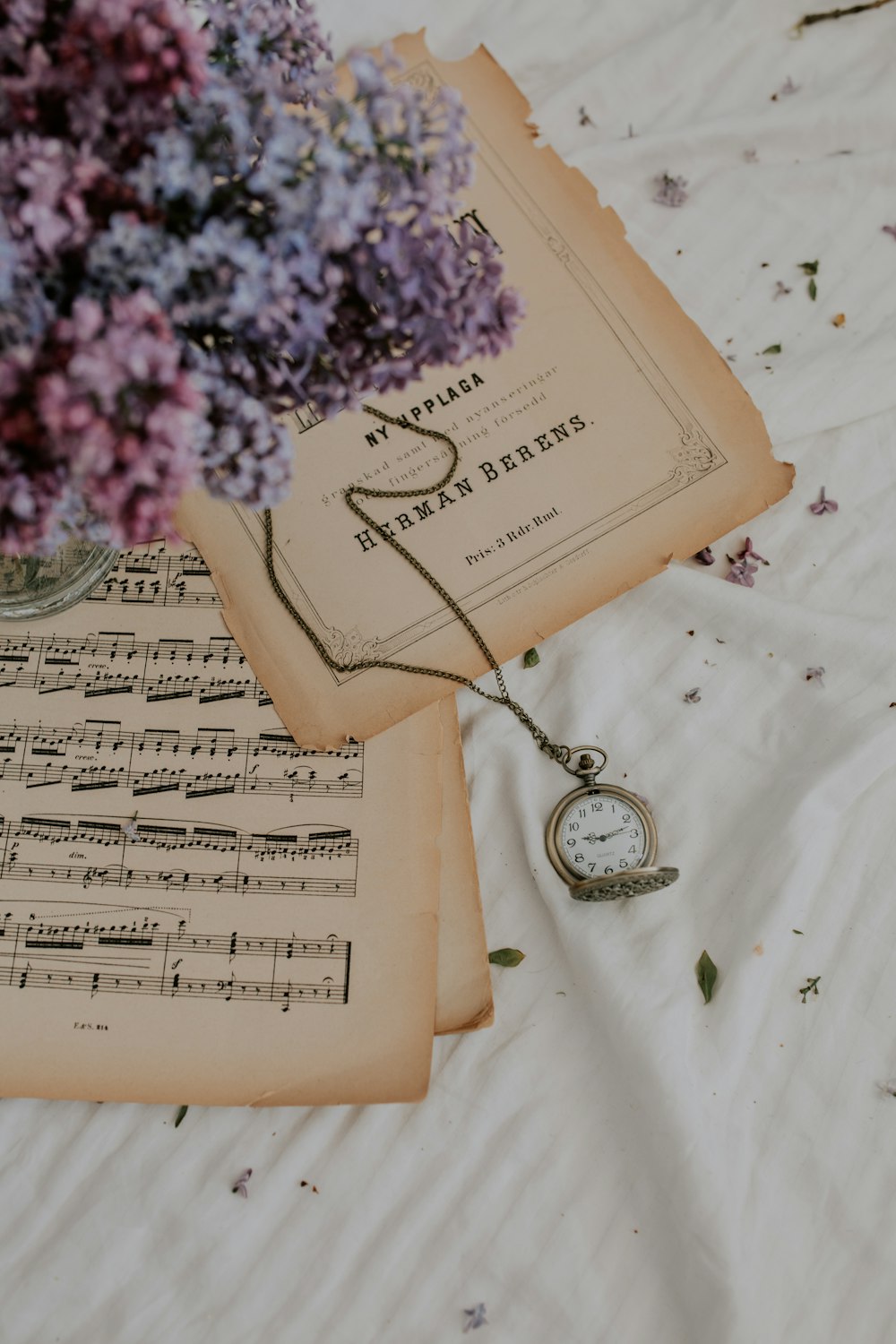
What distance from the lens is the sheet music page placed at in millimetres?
1082

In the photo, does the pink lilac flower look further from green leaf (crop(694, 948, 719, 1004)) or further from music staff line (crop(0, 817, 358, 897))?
green leaf (crop(694, 948, 719, 1004))

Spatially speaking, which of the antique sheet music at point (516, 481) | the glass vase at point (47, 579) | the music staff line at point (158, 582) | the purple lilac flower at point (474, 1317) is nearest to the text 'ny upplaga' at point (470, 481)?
the antique sheet music at point (516, 481)

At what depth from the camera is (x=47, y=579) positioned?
1144 mm

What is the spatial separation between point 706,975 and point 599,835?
0.67 feet

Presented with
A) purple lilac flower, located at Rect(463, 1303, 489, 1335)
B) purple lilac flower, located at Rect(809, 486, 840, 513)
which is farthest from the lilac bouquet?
purple lilac flower, located at Rect(463, 1303, 489, 1335)

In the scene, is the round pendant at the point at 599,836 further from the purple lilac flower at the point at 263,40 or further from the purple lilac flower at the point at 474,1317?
the purple lilac flower at the point at 263,40

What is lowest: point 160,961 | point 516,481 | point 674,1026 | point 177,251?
point 674,1026

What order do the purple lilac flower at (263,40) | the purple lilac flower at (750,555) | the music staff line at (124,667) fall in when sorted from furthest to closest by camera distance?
1. the purple lilac flower at (750,555)
2. the music staff line at (124,667)
3. the purple lilac flower at (263,40)

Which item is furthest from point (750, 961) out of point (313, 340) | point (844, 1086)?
point (313, 340)

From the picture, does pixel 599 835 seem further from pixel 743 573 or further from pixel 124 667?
pixel 124 667

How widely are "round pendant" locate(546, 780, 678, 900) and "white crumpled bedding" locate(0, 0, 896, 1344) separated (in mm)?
28

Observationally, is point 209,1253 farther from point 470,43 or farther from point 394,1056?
point 470,43

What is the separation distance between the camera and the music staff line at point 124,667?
1167mm

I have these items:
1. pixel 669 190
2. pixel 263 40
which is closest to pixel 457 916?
pixel 263 40
